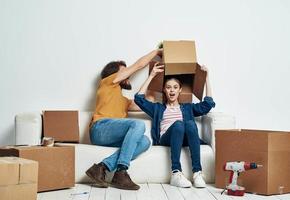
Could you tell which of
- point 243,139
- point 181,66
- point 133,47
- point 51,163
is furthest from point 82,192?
point 133,47

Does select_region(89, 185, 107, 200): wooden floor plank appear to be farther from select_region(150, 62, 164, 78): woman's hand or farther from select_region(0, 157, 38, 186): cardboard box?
select_region(150, 62, 164, 78): woman's hand

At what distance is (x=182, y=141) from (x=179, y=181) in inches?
10.7

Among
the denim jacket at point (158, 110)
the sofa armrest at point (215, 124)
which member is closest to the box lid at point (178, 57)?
the denim jacket at point (158, 110)

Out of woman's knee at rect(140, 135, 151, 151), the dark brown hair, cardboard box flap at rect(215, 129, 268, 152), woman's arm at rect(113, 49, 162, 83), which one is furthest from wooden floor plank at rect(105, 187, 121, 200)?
the dark brown hair

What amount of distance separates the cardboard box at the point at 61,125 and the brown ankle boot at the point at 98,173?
507 mm

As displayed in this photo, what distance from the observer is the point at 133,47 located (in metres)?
3.70

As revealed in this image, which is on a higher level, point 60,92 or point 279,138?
point 60,92

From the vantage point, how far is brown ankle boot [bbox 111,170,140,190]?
108 inches

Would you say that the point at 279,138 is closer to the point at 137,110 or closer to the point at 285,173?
the point at 285,173

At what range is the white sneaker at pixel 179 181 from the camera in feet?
9.25

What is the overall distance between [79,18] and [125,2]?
403mm

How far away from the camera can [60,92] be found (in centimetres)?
364

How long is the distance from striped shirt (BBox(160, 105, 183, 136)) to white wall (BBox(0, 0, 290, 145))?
51 cm

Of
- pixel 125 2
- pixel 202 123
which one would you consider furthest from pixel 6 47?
pixel 202 123
